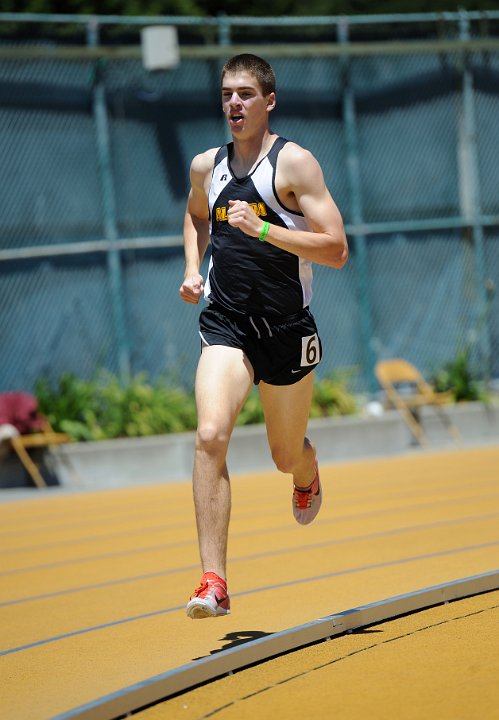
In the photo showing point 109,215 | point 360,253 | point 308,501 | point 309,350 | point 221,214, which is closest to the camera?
point 221,214

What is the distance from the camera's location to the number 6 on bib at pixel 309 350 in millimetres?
6164

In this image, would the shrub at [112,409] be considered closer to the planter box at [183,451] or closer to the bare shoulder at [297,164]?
the planter box at [183,451]

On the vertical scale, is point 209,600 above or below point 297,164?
below

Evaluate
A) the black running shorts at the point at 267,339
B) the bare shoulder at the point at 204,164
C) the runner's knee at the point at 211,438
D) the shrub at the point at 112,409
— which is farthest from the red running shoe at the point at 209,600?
the shrub at the point at 112,409

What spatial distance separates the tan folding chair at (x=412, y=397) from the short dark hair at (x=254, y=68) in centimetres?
1063

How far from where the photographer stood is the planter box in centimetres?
1458

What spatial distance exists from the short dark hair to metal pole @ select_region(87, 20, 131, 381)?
10.9 meters

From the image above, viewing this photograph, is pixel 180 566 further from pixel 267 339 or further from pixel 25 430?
pixel 25 430

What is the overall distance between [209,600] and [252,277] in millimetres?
1557

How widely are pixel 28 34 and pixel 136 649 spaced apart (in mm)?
12453

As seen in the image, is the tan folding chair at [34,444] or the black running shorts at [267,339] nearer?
the black running shorts at [267,339]

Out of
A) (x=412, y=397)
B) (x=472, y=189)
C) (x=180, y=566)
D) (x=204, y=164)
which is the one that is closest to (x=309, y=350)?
(x=204, y=164)

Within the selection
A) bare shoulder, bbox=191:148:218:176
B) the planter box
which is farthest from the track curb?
the planter box

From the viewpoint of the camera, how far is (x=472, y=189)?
742 inches
